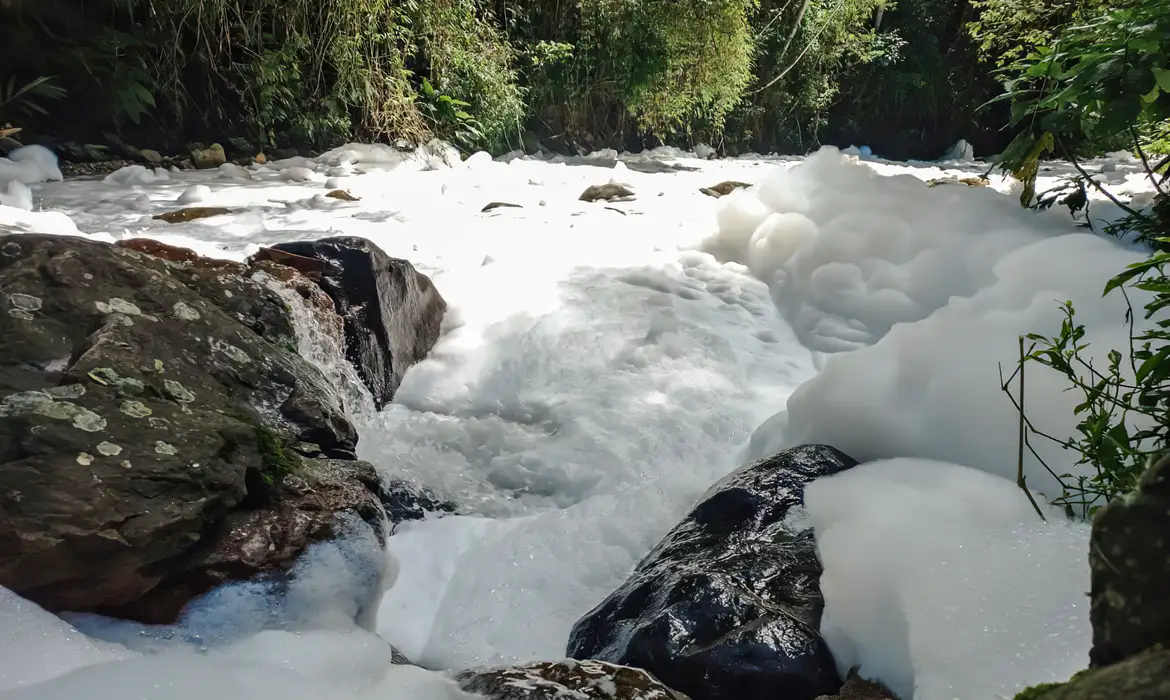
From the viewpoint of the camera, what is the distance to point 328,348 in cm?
294

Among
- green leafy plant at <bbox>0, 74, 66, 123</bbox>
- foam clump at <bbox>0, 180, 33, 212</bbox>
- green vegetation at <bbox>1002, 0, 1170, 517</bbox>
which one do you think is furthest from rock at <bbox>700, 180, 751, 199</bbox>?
green leafy plant at <bbox>0, 74, 66, 123</bbox>

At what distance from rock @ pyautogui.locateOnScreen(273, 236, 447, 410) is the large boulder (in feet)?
1.98

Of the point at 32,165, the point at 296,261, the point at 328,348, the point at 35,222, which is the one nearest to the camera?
the point at 328,348

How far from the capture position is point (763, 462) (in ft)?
7.14

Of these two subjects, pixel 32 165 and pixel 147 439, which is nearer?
pixel 147 439

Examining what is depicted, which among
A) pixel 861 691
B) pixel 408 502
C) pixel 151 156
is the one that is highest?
pixel 151 156

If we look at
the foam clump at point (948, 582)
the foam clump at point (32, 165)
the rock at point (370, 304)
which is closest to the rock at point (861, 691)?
the foam clump at point (948, 582)

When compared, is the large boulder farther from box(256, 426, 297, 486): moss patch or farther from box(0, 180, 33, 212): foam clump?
box(0, 180, 33, 212): foam clump

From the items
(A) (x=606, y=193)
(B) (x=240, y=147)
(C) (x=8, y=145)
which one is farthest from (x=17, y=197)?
(A) (x=606, y=193)

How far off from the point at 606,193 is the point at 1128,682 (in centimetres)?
588

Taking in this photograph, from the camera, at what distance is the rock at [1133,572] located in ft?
2.44

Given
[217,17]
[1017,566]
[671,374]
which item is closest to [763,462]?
[1017,566]

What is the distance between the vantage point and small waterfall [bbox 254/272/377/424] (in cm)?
283

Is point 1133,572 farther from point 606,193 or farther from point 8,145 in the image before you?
point 8,145
